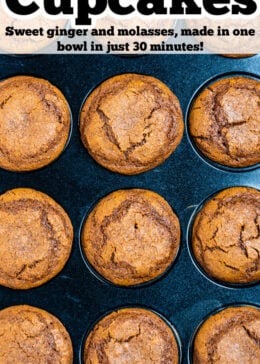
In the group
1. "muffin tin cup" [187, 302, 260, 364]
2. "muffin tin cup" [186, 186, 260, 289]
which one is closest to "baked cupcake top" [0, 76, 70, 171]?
"muffin tin cup" [186, 186, 260, 289]

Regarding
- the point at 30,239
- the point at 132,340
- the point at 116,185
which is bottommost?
the point at 132,340

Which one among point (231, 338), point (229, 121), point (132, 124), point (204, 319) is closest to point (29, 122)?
point (132, 124)

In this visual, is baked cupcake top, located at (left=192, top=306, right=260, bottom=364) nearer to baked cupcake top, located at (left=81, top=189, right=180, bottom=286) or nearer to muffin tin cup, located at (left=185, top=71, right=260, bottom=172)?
baked cupcake top, located at (left=81, top=189, right=180, bottom=286)

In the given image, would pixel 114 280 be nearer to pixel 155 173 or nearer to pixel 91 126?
pixel 155 173

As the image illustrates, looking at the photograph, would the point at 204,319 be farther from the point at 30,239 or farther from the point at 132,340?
the point at 30,239

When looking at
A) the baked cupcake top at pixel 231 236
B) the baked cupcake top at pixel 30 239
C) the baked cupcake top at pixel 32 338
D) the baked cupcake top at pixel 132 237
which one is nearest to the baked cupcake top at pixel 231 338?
the baked cupcake top at pixel 231 236

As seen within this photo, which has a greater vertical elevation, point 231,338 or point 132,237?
point 132,237

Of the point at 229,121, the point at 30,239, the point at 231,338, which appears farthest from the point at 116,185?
the point at 231,338

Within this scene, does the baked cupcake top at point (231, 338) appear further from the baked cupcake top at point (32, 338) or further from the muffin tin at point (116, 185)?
the baked cupcake top at point (32, 338)
